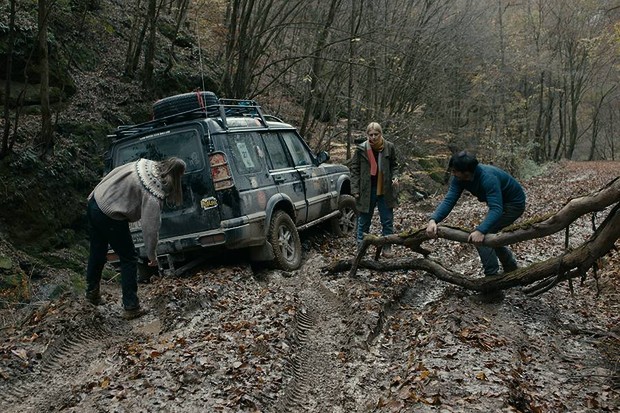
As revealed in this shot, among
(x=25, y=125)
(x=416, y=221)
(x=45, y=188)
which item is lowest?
(x=416, y=221)

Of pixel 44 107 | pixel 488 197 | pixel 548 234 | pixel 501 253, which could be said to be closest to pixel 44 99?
pixel 44 107

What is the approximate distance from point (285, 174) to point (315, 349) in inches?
148

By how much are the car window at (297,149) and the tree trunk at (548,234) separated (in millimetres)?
2856

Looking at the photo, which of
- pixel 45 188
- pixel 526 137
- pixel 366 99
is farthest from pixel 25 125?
pixel 526 137

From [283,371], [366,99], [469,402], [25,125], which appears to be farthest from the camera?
[366,99]

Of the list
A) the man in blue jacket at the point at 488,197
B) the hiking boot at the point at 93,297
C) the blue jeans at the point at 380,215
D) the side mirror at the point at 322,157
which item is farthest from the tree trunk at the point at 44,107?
the man in blue jacket at the point at 488,197

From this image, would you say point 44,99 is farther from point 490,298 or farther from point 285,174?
point 490,298

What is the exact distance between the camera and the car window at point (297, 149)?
9180 millimetres

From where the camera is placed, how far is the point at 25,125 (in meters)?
10.6

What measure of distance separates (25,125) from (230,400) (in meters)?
8.88

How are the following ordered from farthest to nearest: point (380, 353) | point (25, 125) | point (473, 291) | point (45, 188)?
point (25, 125)
point (45, 188)
point (473, 291)
point (380, 353)

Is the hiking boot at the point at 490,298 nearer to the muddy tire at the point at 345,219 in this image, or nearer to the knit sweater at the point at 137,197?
the knit sweater at the point at 137,197

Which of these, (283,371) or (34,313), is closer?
(283,371)

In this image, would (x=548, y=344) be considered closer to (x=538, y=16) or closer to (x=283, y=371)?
(x=283, y=371)
